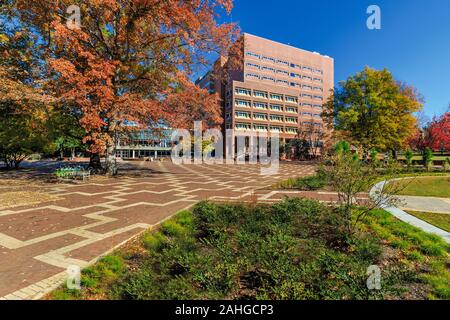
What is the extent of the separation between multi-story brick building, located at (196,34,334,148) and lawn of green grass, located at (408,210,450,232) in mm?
53459

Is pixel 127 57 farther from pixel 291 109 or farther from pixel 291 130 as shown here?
pixel 291 109

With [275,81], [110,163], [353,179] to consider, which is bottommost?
[110,163]

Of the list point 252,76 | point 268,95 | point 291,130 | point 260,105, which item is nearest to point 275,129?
point 291,130

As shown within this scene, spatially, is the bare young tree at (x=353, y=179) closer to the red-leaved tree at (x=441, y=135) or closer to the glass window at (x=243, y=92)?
the red-leaved tree at (x=441, y=135)

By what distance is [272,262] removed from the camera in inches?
146

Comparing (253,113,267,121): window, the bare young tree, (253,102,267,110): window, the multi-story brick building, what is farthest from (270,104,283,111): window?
the bare young tree

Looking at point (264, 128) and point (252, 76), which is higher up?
point (252, 76)

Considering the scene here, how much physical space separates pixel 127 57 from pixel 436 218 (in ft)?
55.6

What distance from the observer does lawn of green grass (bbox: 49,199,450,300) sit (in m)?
3.17

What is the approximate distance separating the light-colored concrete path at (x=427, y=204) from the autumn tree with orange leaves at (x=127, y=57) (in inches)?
455

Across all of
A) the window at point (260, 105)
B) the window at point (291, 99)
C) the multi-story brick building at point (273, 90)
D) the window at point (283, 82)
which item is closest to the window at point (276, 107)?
the multi-story brick building at point (273, 90)

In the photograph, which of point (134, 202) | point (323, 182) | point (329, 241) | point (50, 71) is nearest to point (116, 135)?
point (50, 71)

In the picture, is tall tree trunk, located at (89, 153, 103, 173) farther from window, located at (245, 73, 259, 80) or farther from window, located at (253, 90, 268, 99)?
window, located at (245, 73, 259, 80)
